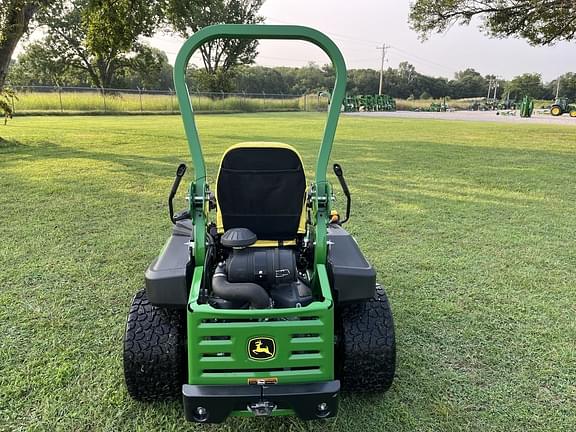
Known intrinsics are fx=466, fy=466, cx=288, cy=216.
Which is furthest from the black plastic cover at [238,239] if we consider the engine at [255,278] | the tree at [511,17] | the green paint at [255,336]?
the tree at [511,17]

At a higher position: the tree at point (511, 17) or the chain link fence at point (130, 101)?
the tree at point (511, 17)

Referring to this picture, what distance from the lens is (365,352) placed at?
2.16 meters

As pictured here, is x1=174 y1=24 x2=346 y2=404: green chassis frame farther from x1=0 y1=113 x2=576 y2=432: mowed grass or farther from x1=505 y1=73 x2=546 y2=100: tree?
x1=505 y1=73 x2=546 y2=100: tree

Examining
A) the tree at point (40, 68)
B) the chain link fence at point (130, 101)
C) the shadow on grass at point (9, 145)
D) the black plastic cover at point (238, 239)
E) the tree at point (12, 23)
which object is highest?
the tree at point (40, 68)

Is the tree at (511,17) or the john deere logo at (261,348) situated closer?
the john deere logo at (261,348)

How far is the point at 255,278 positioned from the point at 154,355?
57cm

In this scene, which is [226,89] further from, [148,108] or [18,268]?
[18,268]

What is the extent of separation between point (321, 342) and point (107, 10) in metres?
9.78

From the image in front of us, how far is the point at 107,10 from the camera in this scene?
9508 millimetres

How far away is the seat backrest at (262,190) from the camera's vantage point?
2.39m

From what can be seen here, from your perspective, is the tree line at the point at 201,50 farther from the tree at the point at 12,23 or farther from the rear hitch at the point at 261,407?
the rear hitch at the point at 261,407

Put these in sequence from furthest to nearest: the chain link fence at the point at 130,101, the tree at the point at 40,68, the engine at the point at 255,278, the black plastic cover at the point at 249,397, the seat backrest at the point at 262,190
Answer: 1. the tree at the point at 40,68
2. the chain link fence at the point at 130,101
3. the seat backrest at the point at 262,190
4. the engine at the point at 255,278
5. the black plastic cover at the point at 249,397

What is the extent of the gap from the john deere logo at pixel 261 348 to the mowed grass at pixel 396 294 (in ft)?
1.55

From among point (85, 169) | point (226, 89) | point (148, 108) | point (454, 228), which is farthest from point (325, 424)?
point (226, 89)
